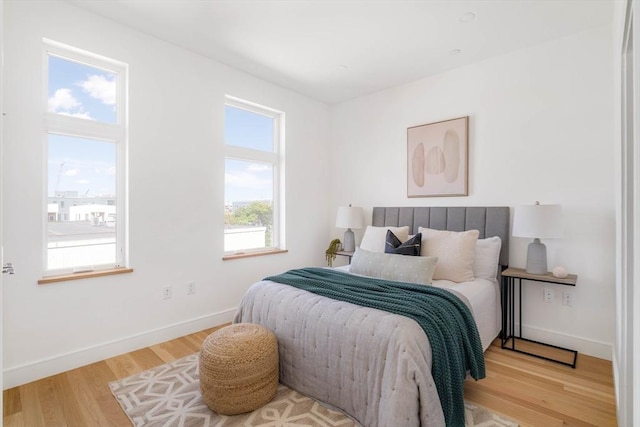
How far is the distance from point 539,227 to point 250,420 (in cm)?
252

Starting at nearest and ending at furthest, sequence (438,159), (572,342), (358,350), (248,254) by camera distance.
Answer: (358,350) → (572,342) → (438,159) → (248,254)

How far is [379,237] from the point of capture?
11.7 ft

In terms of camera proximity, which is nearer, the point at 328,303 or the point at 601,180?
the point at 328,303

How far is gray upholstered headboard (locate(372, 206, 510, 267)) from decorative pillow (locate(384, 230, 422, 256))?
1.71 feet

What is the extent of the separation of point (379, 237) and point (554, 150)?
1.74 m

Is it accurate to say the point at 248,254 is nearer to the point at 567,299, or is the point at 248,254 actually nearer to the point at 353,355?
the point at 353,355

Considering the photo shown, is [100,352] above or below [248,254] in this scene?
below

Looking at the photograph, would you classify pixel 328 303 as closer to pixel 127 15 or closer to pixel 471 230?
pixel 471 230

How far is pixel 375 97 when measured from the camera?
4.27m

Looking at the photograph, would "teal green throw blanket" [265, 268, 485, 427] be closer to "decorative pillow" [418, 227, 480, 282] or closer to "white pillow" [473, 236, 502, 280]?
"decorative pillow" [418, 227, 480, 282]

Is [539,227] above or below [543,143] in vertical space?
below

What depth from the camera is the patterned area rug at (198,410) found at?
1993 mm

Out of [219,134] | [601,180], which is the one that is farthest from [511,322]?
[219,134]

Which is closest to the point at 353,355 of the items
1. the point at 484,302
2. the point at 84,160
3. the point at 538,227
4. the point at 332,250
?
the point at 484,302
